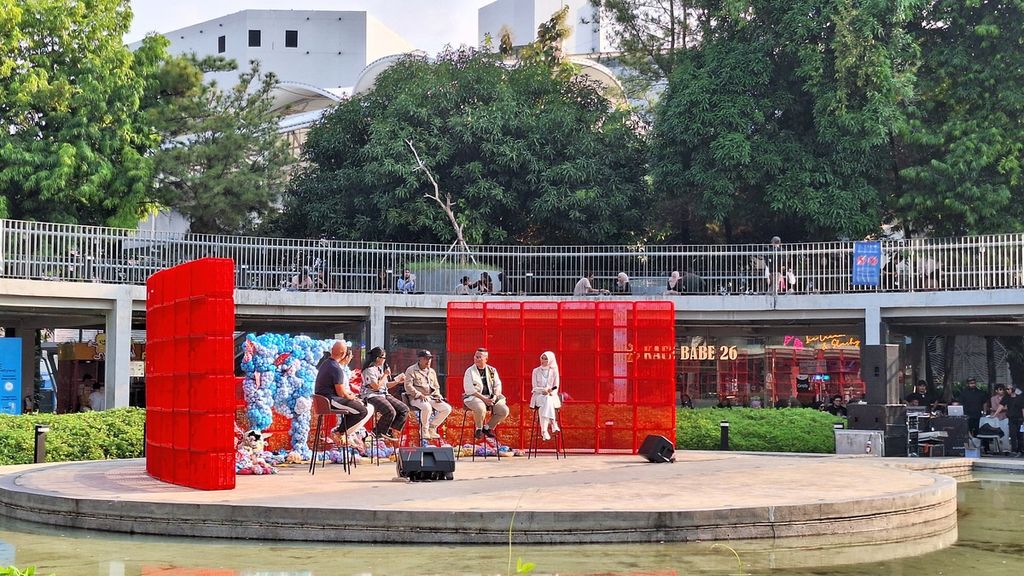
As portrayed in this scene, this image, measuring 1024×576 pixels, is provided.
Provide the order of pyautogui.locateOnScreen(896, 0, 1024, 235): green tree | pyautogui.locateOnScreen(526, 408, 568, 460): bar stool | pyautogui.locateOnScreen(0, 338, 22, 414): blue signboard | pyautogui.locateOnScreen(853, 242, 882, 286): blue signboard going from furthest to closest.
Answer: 1. pyautogui.locateOnScreen(896, 0, 1024, 235): green tree
2. pyautogui.locateOnScreen(853, 242, 882, 286): blue signboard
3. pyautogui.locateOnScreen(0, 338, 22, 414): blue signboard
4. pyautogui.locateOnScreen(526, 408, 568, 460): bar stool

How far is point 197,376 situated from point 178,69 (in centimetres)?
2212

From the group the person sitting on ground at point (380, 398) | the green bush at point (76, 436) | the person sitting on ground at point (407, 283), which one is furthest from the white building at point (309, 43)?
the person sitting on ground at point (380, 398)

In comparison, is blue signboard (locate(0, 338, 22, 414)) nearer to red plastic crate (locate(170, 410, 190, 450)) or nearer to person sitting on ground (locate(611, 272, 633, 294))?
red plastic crate (locate(170, 410, 190, 450))

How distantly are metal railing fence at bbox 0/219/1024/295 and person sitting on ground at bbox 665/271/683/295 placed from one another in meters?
0.09

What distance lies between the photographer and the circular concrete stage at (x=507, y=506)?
38.0 feet

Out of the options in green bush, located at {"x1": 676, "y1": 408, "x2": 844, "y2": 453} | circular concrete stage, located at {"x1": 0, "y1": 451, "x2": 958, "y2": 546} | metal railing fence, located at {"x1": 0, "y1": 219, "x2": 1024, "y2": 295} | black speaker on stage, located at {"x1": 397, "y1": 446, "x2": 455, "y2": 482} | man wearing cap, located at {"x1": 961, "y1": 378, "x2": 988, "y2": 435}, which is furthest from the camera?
man wearing cap, located at {"x1": 961, "y1": 378, "x2": 988, "y2": 435}

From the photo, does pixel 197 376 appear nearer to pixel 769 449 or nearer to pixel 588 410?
pixel 588 410

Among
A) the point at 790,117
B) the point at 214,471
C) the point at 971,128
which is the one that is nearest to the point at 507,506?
the point at 214,471

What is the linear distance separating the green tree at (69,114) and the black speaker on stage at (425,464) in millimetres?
17987

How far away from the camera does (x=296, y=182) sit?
37281mm

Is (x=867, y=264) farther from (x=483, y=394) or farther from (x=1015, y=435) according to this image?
(x=483, y=394)

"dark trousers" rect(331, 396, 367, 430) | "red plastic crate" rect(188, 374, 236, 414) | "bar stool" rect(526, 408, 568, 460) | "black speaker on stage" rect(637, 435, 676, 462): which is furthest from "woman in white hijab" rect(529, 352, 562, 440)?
"red plastic crate" rect(188, 374, 236, 414)

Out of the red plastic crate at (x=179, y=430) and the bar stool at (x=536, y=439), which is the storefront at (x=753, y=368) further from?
the red plastic crate at (x=179, y=430)

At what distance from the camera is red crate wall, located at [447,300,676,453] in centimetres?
2003
